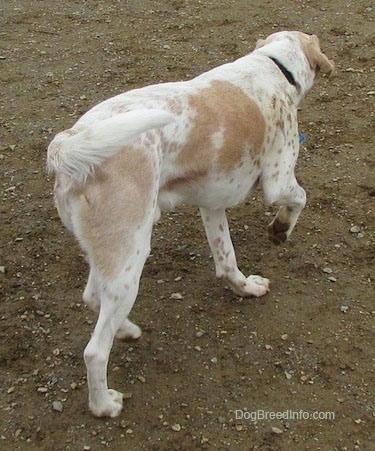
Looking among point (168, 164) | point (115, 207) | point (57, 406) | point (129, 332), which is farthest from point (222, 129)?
point (57, 406)

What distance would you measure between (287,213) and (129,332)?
41.4 inches

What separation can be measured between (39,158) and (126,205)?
88.2 inches

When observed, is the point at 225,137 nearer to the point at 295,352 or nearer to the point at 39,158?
the point at 295,352

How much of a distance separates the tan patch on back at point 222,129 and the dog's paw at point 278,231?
0.66 meters

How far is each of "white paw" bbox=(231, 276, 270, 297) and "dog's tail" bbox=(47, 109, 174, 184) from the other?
4.41 feet

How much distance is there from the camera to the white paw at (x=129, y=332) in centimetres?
320

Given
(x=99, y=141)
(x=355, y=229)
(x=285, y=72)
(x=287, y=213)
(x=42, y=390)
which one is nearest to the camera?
(x=99, y=141)

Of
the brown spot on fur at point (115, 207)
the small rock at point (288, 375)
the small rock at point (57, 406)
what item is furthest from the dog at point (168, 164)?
the small rock at point (288, 375)

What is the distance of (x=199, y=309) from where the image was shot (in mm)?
3572

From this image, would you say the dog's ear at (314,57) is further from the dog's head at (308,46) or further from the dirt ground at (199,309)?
the dirt ground at (199,309)

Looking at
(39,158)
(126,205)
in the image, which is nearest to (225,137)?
(126,205)

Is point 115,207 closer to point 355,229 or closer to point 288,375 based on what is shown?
point 288,375

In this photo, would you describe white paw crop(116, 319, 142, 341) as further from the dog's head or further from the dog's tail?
the dog's head

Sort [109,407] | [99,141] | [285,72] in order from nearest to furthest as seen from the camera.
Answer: [99,141]
[109,407]
[285,72]
